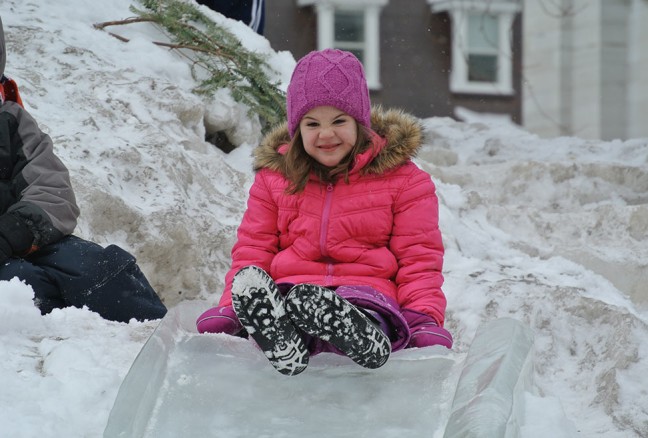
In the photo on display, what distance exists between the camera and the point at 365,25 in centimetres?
1588

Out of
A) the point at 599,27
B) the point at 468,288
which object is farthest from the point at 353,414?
the point at 599,27

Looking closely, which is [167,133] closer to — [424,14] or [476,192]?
[476,192]

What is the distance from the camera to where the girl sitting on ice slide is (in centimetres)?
324

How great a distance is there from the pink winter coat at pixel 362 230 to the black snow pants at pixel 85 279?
0.48 meters

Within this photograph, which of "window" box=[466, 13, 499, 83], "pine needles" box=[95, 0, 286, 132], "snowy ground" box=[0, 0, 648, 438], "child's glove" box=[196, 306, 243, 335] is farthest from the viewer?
"window" box=[466, 13, 499, 83]

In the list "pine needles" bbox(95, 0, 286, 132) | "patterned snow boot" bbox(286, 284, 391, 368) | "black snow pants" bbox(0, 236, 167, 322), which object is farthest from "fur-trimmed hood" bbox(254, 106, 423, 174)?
"pine needles" bbox(95, 0, 286, 132)

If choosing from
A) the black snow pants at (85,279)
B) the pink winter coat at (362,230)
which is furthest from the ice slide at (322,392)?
the black snow pants at (85,279)

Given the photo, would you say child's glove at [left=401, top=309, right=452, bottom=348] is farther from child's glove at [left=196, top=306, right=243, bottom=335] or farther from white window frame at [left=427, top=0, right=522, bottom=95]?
white window frame at [left=427, top=0, right=522, bottom=95]

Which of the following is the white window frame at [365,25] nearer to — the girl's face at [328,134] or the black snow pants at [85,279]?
the black snow pants at [85,279]

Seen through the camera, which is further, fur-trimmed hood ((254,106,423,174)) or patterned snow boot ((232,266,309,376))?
fur-trimmed hood ((254,106,423,174))

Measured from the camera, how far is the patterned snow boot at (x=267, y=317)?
8.93ft

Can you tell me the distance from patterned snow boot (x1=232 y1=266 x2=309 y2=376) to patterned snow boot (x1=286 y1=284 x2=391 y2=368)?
0.11ft

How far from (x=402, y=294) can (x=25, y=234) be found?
48.8 inches

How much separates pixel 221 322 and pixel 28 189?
0.96m
